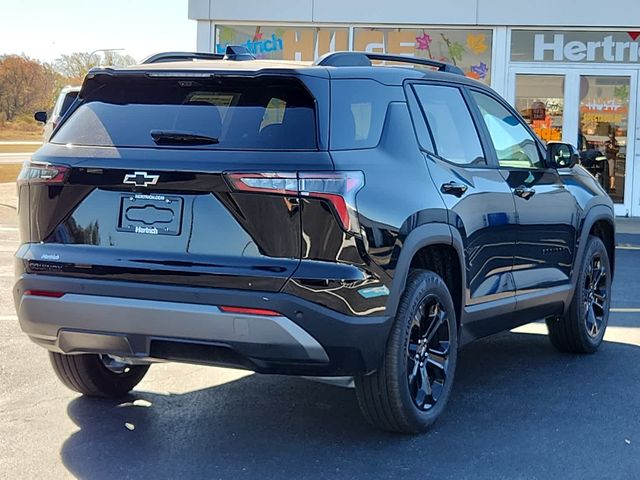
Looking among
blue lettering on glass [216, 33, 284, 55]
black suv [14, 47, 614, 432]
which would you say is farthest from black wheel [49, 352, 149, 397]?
blue lettering on glass [216, 33, 284, 55]

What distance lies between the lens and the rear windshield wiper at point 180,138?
4.21 m

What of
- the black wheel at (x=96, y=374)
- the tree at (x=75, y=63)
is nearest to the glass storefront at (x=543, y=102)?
the black wheel at (x=96, y=374)

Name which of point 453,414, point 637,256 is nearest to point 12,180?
point 637,256

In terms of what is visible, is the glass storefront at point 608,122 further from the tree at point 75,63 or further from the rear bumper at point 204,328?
the tree at point 75,63

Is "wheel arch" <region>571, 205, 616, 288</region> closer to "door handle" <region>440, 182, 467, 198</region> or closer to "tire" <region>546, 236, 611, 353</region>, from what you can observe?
"tire" <region>546, 236, 611, 353</region>

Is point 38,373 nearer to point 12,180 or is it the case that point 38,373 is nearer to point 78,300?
point 78,300

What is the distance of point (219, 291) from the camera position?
158 inches

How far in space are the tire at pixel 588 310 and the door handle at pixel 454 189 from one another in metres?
1.74

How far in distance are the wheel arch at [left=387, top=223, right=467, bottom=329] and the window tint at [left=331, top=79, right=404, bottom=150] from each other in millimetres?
497

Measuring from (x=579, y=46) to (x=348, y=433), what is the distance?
12.5 meters

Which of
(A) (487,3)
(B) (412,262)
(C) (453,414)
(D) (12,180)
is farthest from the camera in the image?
(D) (12,180)

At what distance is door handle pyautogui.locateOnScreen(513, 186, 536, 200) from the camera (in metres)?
5.55

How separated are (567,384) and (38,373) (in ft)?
10.3

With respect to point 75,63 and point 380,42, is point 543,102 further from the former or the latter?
point 75,63
